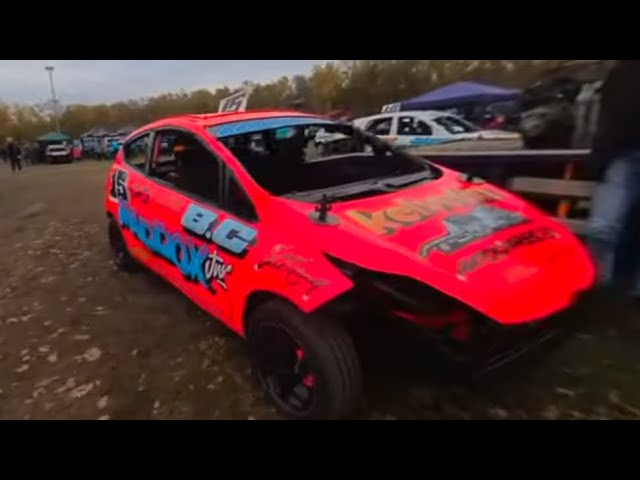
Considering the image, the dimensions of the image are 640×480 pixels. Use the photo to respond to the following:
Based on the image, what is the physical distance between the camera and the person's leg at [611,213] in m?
3.06

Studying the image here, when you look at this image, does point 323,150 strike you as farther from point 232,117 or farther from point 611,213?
point 611,213

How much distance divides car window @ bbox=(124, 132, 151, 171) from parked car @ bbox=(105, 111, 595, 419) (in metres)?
0.77

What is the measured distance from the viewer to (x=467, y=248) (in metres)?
2.30

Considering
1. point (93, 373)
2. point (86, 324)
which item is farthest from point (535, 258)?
point (86, 324)

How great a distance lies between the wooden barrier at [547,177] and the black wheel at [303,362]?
2273 mm

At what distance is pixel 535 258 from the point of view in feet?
7.75

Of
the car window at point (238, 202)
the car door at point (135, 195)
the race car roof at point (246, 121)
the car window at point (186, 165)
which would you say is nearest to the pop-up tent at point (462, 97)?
the race car roof at point (246, 121)

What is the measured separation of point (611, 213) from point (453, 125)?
8.10 m

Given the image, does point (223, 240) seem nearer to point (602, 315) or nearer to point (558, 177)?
point (602, 315)

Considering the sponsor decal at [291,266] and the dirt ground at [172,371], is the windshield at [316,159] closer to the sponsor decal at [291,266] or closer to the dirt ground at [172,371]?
the sponsor decal at [291,266]

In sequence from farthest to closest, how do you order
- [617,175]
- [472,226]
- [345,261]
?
1. [617,175]
2. [472,226]
3. [345,261]

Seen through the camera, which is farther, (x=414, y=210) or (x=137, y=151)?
(x=137, y=151)

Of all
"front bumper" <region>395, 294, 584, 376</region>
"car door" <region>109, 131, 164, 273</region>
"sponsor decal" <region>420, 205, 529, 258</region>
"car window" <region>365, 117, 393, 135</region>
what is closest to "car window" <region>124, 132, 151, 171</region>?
"car door" <region>109, 131, 164, 273</region>

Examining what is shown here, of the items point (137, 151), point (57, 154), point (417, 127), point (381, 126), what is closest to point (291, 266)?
point (137, 151)
